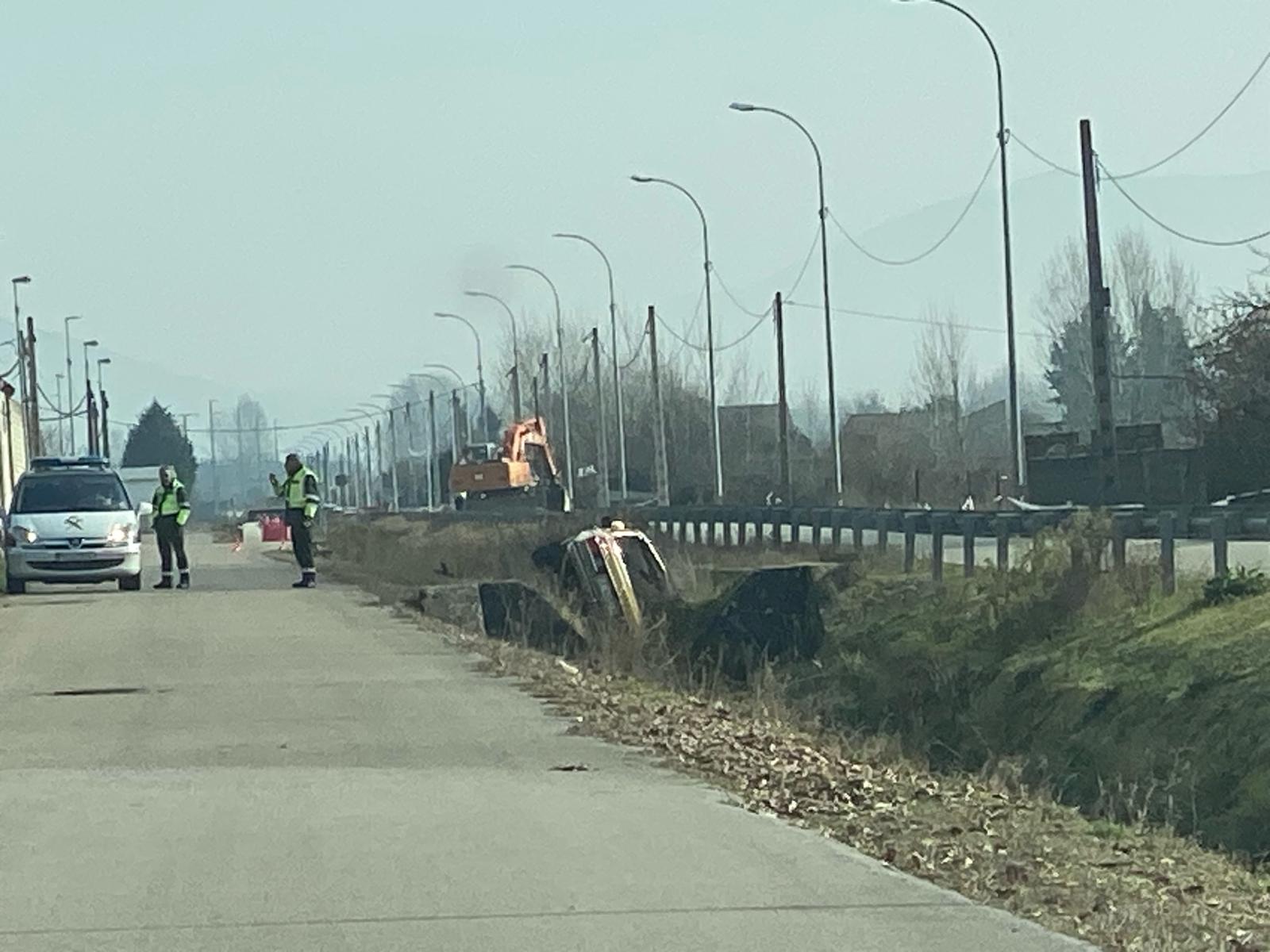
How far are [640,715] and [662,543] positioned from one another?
28475mm

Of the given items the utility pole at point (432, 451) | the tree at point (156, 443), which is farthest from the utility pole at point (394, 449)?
the tree at point (156, 443)

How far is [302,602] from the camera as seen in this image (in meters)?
31.1

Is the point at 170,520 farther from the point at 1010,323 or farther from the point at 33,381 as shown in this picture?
the point at 33,381

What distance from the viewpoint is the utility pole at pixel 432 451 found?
112 metres

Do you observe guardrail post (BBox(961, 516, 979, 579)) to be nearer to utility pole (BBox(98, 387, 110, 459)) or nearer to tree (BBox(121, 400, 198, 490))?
utility pole (BBox(98, 387, 110, 459))

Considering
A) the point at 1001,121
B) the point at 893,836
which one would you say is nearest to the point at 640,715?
the point at 893,836

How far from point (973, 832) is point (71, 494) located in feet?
85.9

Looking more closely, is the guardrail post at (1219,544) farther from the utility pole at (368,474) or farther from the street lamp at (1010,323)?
the utility pole at (368,474)

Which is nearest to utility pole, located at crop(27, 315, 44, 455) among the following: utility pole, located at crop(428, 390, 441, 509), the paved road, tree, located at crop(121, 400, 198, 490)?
utility pole, located at crop(428, 390, 441, 509)

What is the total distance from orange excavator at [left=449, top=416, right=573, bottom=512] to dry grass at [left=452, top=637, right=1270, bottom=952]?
67962 millimetres

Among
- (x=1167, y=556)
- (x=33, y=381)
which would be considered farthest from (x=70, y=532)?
(x=33, y=381)

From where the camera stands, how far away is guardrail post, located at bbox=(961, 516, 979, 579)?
31047 millimetres

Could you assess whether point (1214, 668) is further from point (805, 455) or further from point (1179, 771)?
point (805, 455)

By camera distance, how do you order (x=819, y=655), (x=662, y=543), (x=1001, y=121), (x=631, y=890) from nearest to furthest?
(x=631, y=890) < (x=819, y=655) < (x=1001, y=121) < (x=662, y=543)
